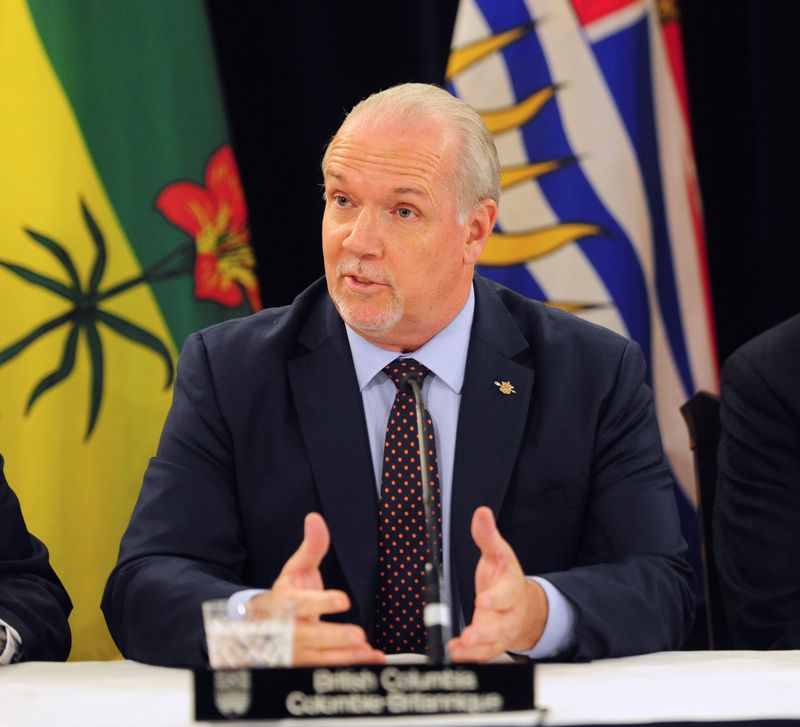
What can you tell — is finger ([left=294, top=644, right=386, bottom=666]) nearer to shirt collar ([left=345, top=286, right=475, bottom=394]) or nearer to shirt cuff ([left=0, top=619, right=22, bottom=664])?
shirt cuff ([left=0, top=619, right=22, bottom=664])

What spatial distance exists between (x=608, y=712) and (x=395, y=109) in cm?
139

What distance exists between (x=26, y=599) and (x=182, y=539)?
0.31 metres

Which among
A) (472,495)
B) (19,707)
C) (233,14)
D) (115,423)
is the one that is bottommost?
(19,707)

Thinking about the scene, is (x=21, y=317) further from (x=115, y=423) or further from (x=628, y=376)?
(x=628, y=376)

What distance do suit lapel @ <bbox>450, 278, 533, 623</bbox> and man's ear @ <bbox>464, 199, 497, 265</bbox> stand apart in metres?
0.12

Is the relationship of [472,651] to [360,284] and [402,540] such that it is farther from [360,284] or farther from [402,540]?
[360,284]

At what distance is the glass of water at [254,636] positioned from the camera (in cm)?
149

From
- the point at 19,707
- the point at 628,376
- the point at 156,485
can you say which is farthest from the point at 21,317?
the point at 19,707

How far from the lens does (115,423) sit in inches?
131

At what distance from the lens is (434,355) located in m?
2.60

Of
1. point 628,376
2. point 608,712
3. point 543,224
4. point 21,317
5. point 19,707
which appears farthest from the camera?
point 543,224

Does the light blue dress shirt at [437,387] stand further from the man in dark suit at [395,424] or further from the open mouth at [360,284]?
the open mouth at [360,284]

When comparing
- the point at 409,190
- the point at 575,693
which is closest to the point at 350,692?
the point at 575,693

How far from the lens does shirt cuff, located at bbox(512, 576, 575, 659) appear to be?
6.72 ft
